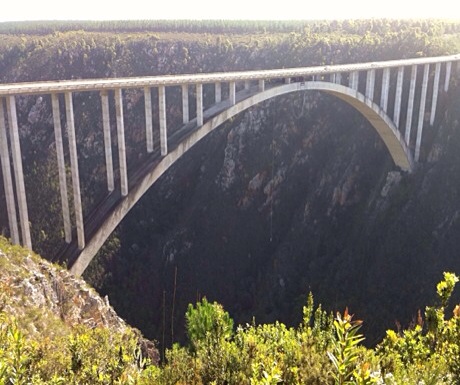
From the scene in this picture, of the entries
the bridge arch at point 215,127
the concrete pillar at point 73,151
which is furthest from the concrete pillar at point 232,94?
the concrete pillar at point 73,151

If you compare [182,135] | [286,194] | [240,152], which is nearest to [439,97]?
[286,194]

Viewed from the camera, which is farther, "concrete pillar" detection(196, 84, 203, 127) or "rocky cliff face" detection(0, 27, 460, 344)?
"rocky cliff face" detection(0, 27, 460, 344)

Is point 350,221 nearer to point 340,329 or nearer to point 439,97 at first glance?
point 439,97

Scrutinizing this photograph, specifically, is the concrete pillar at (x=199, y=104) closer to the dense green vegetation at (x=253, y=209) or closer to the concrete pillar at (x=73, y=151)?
the concrete pillar at (x=73, y=151)

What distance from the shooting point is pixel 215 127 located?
78.0 feet

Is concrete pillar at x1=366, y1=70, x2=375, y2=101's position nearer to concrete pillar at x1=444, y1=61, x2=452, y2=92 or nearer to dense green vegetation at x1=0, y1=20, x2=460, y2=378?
dense green vegetation at x1=0, y1=20, x2=460, y2=378

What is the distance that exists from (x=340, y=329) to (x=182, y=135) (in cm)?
1848

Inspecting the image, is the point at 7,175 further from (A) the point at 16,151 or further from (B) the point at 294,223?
(B) the point at 294,223

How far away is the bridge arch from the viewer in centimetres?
1933

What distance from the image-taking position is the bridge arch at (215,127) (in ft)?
63.4

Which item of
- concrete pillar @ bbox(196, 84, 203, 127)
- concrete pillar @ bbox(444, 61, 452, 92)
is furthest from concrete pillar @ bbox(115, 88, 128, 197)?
concrete pillar @ bbox(444, 61, 452, 92)

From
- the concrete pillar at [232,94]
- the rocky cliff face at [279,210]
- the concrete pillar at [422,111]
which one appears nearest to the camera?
the concrete pillar at [232,94]

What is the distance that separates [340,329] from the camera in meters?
4.93

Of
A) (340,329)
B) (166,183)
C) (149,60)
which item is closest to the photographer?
(340,329)
